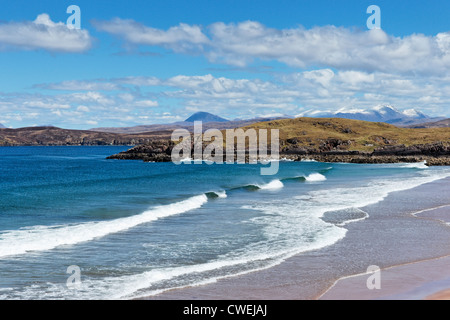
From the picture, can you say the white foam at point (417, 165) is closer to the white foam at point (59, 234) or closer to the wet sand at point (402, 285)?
the white foam at point (59, 234)

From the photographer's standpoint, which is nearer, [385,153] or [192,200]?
[192,200]

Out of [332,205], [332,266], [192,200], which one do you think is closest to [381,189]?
[332,205]

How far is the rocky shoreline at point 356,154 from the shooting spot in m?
99.1

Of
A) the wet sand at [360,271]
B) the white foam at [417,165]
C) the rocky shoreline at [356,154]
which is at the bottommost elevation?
the wet sand at [360,271]

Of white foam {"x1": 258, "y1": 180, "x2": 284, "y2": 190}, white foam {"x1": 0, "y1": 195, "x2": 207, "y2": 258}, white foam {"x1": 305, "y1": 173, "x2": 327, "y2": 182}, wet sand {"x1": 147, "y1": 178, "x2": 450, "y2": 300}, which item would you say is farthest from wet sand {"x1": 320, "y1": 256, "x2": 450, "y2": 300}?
white foam {"x1": 305, "y1": 173, "x2": 327, "y2": 182}

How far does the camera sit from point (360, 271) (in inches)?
615

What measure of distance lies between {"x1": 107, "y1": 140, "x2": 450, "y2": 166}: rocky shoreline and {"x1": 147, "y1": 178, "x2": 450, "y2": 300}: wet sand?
72.4 m

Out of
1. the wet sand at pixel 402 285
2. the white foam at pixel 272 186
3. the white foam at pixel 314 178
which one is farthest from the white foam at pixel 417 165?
the wet sand at pixel 402 285

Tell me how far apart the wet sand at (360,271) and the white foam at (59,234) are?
866cm

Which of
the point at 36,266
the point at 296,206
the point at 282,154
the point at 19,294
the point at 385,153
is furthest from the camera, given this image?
the point at 282,154

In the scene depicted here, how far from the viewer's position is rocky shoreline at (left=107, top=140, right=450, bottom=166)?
9912 centimetres
